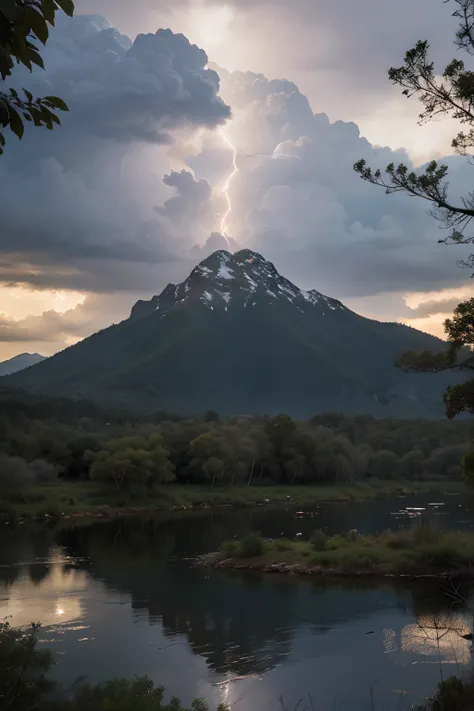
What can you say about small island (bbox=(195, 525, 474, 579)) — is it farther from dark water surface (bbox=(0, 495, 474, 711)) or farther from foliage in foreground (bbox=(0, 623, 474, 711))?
foliage in foreground (bbox=(0, 623, 474, 711))

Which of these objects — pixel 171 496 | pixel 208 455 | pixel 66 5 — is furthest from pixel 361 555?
pixel 208 455

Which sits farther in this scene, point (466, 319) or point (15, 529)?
point (15, 529)

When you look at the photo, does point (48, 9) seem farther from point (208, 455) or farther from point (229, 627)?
point (208, 455)

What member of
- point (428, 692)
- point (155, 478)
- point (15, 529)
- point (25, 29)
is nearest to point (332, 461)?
point (155, 478)

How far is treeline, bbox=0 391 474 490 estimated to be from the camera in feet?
332

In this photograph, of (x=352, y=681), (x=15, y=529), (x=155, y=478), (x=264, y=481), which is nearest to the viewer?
(x=352, y=681)

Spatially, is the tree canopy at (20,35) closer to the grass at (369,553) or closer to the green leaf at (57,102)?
the green leaf at (57,102)

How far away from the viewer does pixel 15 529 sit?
240ft

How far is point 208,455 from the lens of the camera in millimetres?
115375

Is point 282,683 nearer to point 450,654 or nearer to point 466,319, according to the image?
point 450,654

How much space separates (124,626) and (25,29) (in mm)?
34255

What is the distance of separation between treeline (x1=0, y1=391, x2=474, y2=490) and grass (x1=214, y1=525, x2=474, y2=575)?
154ft

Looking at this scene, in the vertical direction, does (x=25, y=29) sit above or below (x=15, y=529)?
above

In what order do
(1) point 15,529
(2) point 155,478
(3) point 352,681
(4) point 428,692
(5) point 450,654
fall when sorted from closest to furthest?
1. (4) point 428,692
2. (3) point 352,681
3. (5) point 450,654
4. (1) point 15,529
5. (2) point 155,478
